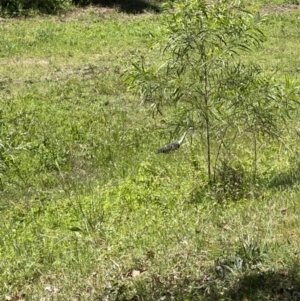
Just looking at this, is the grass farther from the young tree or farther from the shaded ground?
the shaded ground

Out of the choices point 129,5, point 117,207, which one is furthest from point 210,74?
point 129,5

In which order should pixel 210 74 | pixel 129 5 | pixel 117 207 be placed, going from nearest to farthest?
pixel 210 74 → pixel 117 207 → pixel 129 5

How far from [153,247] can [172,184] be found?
94.7 inches

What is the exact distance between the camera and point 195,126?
21.4 ft

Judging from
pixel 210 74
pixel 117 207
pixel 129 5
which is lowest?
pixel 117 207

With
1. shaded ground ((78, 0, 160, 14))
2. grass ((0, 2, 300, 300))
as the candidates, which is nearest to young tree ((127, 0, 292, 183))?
grass ((0, 2, 300, 300))

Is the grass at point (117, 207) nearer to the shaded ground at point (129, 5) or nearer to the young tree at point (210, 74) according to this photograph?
the young tree at point (210, 74)

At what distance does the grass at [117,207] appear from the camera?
4094mm

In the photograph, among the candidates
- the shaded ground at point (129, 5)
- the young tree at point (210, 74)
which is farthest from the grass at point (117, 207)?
the shaded ground at point (129, 5)

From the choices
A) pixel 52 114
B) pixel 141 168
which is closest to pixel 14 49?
pixel 52 114

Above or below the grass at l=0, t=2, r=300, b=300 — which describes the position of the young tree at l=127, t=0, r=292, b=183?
above

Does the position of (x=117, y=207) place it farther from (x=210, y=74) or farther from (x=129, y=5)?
(x=129, y=5)

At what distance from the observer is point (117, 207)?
656cm

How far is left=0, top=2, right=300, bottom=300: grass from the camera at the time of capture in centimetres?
409
